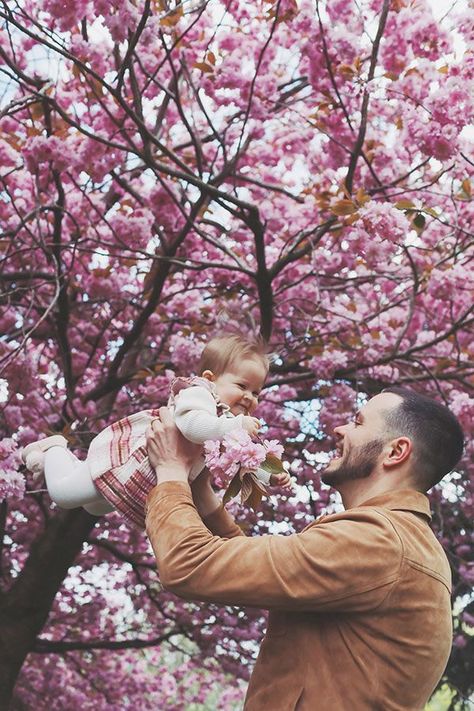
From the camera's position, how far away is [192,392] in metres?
2.21

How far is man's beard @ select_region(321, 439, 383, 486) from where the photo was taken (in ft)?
6.97

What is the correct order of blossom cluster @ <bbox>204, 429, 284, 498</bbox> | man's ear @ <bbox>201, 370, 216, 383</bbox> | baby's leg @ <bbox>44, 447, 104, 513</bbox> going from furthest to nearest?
man's ear @ <bbox>201, 370, 216, 383</bbox>, baby's leg @ <bbox>44, 447, 104, 513</bbox>, blossom cluster @ <bbox>204, 429, 284, 498</bbox>

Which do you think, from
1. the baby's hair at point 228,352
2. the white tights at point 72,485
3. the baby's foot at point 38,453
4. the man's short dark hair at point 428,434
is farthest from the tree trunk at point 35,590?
the man's short dark hair at point 428,434

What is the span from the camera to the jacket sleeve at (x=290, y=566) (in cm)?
179

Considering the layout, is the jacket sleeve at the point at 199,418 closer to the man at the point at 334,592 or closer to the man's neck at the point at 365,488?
the man at the point at 334,592

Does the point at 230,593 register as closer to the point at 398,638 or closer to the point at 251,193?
the point at 398,638

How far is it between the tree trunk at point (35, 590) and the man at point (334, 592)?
3.34 m

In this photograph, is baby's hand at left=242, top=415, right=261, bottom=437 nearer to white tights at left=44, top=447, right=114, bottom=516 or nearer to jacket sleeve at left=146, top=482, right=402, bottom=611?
jacket sleeve at left=146, top=482, right=402, bottom=611

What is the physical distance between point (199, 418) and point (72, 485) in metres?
0.49

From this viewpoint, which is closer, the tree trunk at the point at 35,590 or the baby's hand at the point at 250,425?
the baby's hand at the point at 250,425

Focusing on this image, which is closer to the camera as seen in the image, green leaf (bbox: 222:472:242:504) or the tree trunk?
green leaf (bbox: 222:472:242:504)

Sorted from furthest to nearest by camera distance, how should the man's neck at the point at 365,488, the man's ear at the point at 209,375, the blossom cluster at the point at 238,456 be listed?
the man's ear at the point at 209,375 < the man's neck at the point at 365,488 < the blossom cluster at the point at 238,456

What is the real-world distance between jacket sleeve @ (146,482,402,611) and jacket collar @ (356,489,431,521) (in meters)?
0.14

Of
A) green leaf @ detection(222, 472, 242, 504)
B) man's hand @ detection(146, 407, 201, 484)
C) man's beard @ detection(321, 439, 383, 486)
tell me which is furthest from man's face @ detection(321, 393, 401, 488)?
man's hand @ detection(146, 407, 201, 484)
